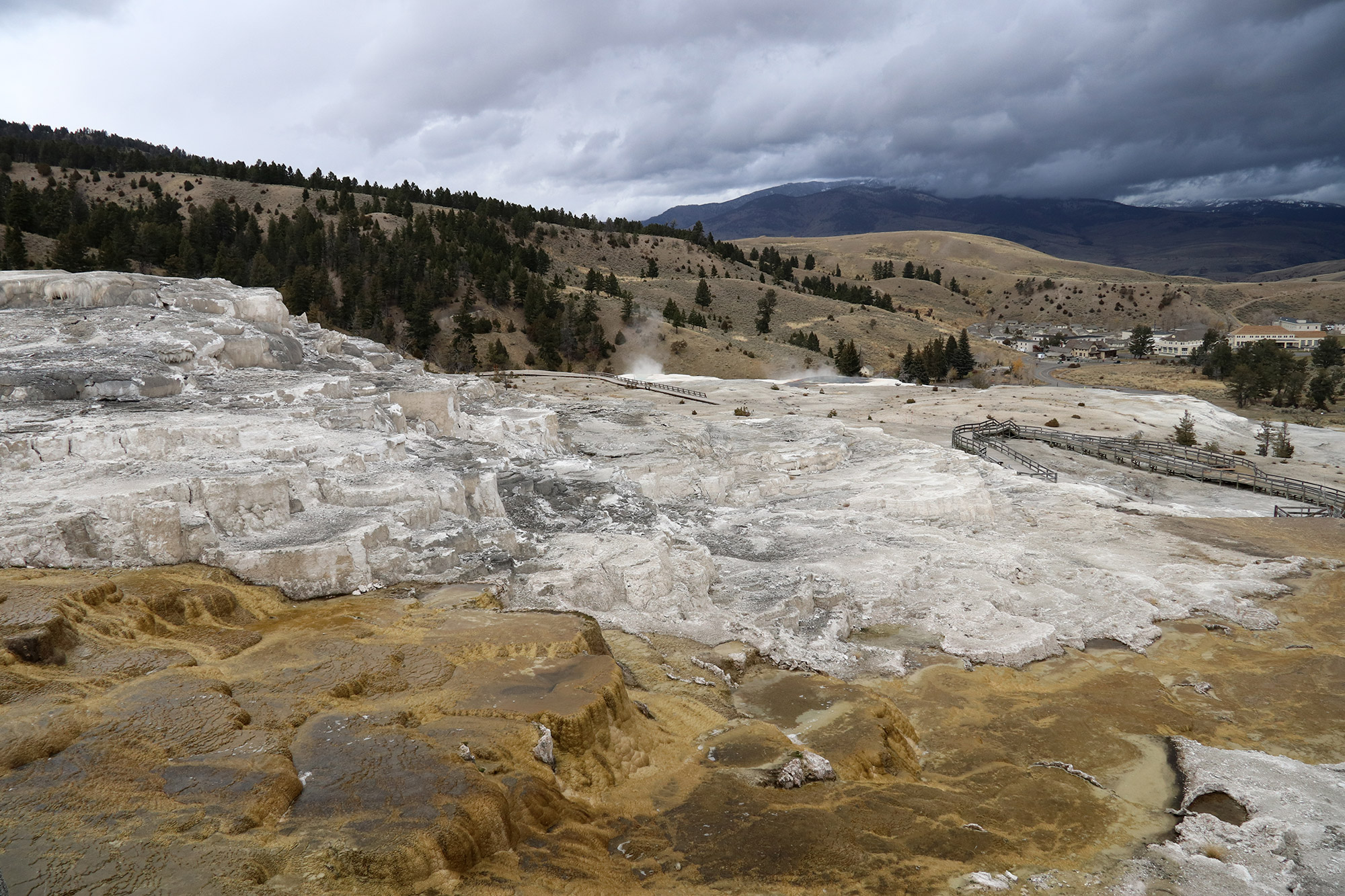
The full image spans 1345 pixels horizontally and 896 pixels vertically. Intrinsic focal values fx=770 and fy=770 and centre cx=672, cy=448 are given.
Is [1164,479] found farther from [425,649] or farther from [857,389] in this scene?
[425,649]

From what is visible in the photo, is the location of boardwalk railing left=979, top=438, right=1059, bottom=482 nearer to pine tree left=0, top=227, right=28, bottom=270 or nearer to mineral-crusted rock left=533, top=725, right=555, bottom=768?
mineral-crusted rock left=533, top=725, right=555, bottom=768

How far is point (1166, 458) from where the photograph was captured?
119ft

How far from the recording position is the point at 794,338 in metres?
80.5

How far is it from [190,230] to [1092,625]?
79.3 metres

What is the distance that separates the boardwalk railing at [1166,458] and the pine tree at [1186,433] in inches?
38.5

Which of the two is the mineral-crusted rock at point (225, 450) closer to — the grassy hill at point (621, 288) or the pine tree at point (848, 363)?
the grassy hill at point (621, 288)

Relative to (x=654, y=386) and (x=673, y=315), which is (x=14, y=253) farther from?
(x=673, y=315)

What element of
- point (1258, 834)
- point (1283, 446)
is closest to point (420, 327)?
point (1283, 446)

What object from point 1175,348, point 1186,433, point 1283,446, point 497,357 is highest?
point 1175,348

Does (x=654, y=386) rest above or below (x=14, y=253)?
below

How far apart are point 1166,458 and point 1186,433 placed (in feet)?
22.8

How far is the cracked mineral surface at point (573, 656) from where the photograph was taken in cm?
779

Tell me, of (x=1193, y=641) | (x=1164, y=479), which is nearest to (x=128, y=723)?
(x=1193, y=641)

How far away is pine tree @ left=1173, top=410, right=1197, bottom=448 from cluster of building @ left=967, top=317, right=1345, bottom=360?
155 ft
